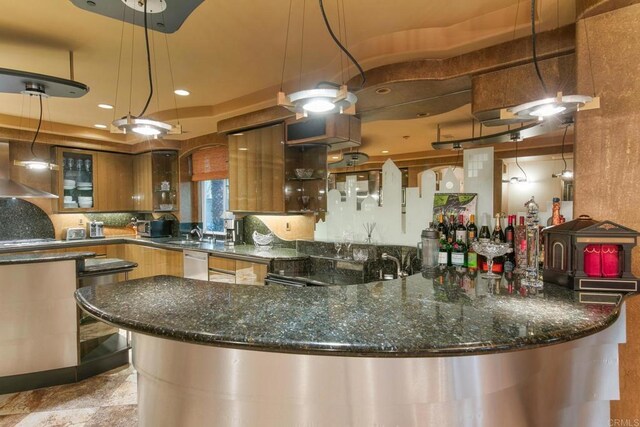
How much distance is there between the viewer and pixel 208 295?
145 centimetres

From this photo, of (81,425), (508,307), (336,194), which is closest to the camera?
(508,307)

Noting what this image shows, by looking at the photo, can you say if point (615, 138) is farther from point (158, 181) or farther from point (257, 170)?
point (158, 181)

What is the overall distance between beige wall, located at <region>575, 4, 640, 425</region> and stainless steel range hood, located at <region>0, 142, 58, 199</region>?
5786 millimetres

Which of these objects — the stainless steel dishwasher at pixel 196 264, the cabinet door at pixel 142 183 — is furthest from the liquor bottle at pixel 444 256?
the cabinet door at pixel 142 183

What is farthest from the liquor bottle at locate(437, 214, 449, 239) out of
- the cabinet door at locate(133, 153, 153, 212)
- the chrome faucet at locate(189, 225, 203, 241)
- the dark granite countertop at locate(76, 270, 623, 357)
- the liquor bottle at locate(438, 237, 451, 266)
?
the cabinet door at locate(133, 153, 153, 212)

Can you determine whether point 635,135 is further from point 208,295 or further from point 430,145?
point 208,295

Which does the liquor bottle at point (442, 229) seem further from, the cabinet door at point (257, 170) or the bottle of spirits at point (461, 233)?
the cabinet door at point (257, 170)

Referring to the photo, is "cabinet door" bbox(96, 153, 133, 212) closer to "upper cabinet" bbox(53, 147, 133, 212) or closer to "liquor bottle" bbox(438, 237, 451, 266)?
"upper cabinet" bbox(53, 147, 133, 212)

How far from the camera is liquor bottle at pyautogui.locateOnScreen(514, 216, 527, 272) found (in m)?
2.07

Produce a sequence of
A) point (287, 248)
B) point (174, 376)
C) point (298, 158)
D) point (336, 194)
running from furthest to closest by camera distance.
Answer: point (287, 248)
point (298, 158)
point (336, 194)
point (174, 376)

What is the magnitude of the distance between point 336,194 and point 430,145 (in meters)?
1.02

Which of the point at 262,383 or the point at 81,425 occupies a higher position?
the point at 262,383

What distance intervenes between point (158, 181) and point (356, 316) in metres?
5.35

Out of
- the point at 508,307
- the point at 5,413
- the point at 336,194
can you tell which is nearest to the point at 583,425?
the point at 508,307
